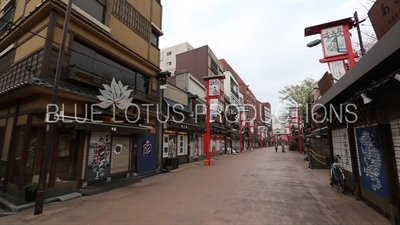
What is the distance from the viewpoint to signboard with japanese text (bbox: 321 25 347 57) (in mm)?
7070

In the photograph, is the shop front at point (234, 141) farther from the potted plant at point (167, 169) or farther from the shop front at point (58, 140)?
the shop front at point (58, 140)

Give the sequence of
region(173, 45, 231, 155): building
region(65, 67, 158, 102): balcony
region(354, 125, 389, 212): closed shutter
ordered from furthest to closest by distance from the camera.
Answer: region(173, 45, 231, 155): building, region(65, 67, 158, 102): balcony, region(354, 125, 389, 212): closed shutter

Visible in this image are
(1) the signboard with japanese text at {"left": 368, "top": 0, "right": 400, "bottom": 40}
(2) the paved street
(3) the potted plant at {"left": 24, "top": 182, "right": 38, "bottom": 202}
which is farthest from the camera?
(3) the potted plant at {"left": 24, "top": 182, "right": 38, "bottom": 202}

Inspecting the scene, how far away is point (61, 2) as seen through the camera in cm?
736

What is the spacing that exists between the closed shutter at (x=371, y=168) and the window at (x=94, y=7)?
38.1ft

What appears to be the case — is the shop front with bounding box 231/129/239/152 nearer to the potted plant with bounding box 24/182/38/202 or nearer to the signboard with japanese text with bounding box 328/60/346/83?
the signboard with japanese text with bounding box 328/60/346/83

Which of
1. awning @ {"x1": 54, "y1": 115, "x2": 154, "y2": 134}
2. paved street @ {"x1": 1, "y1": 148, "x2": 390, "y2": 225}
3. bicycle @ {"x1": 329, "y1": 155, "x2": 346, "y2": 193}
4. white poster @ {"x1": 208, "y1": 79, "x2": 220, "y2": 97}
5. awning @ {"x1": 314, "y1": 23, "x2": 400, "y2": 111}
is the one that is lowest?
paved street @ {"x1": 1, "y1": 148, "x2": 390, "y2": 225}

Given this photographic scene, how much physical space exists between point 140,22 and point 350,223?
44.5 feet

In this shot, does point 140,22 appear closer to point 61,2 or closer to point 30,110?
point 61,2

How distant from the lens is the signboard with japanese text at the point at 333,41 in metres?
7.07

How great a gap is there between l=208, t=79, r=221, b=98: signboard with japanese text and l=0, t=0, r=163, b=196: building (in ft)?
20.6

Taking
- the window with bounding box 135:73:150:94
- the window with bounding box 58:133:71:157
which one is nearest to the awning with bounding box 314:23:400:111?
the window with bounding box 58:133:71:157

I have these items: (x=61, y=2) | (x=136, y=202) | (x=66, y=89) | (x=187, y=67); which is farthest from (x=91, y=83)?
(x=187, y=67)

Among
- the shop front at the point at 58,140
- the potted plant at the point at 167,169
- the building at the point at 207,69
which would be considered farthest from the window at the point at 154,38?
the building at the point at 207,69
